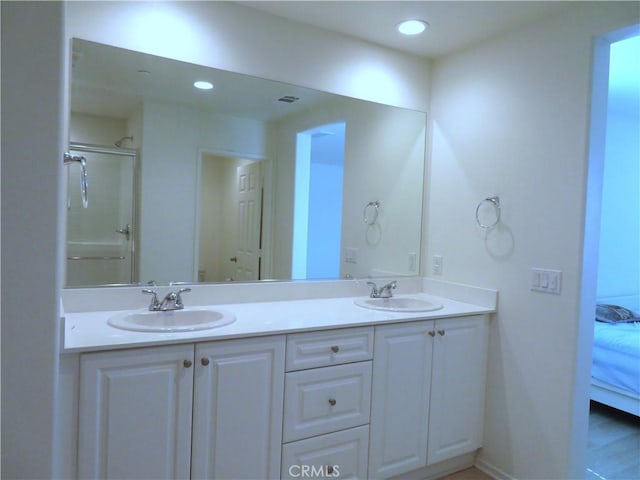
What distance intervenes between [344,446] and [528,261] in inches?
50.9

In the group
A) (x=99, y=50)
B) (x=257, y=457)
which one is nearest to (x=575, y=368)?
(x=257, y=457)

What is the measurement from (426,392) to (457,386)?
22cm

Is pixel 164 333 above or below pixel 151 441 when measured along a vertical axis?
above

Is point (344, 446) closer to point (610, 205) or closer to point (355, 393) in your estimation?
point (355, 393)

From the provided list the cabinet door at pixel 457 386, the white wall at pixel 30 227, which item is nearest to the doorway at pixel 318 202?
the cabinet door at pixel 457 386

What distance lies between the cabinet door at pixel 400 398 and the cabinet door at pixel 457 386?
2.5 inches

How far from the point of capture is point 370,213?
2738 mm

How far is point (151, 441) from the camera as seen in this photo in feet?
5.02

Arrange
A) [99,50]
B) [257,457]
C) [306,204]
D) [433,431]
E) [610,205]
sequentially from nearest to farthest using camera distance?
[257,457], [99,50], [433,431], [306,204], [610,205]

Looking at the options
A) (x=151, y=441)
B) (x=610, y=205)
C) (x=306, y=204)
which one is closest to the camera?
(x=151, y=441)

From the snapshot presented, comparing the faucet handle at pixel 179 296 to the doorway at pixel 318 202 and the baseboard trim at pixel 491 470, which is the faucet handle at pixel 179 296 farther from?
the baseboard trim at pixel 491 470

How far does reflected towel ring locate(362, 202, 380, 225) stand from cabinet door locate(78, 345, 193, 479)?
4.89ft

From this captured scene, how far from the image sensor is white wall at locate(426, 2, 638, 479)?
6.56 ft

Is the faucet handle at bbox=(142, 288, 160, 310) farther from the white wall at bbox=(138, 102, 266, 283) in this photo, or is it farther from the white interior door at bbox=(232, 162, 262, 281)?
the white interior door at bbox=(232, 162, 262, 281)
